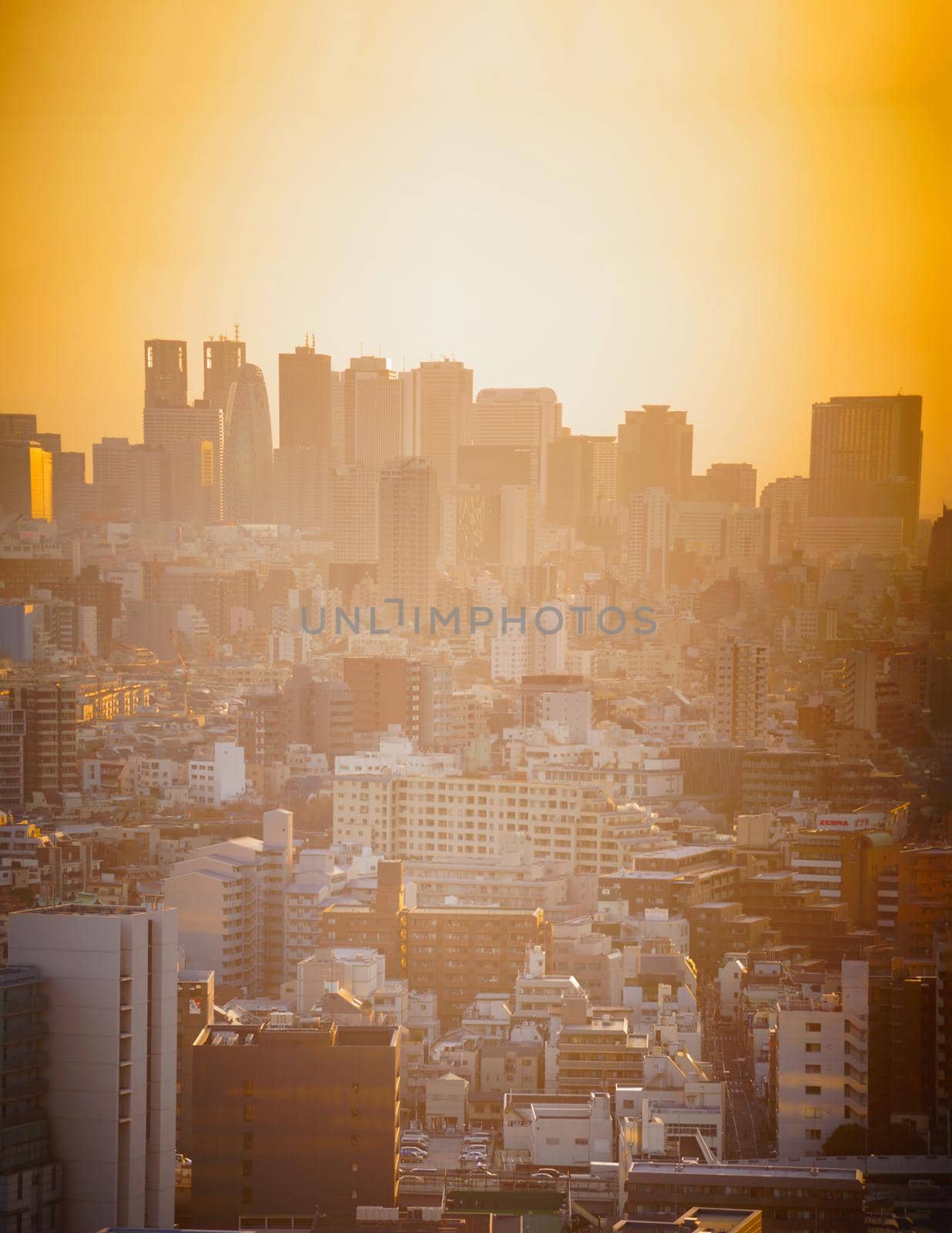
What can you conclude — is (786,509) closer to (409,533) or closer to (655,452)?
(655,452)

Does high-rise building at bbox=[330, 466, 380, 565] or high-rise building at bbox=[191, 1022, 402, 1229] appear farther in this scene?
high-rise building at bbox=[330, 466, 380, 565]

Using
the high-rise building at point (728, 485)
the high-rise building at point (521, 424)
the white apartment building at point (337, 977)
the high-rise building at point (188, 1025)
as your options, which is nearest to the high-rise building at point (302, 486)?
the high-rise building at point (521, 424)

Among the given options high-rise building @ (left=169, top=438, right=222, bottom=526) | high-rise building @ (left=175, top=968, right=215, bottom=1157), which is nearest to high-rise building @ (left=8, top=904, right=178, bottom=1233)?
high-rise building @ (left=175, top=968, right=215, bottom=1157)

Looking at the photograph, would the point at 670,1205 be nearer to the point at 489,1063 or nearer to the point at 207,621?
the point at 489,1063

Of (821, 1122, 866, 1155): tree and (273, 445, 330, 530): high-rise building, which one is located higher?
(273, 445, 330, 530): high-rise building

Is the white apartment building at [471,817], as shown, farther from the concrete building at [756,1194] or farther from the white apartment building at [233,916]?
the concrete building at [756,1194]

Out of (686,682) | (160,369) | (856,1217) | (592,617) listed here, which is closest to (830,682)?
(686,682)

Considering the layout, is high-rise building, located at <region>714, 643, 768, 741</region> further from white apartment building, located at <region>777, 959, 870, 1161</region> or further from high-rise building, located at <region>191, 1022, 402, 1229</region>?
high-rise building, located at <region>191, 1022, 402, 1229</region>
